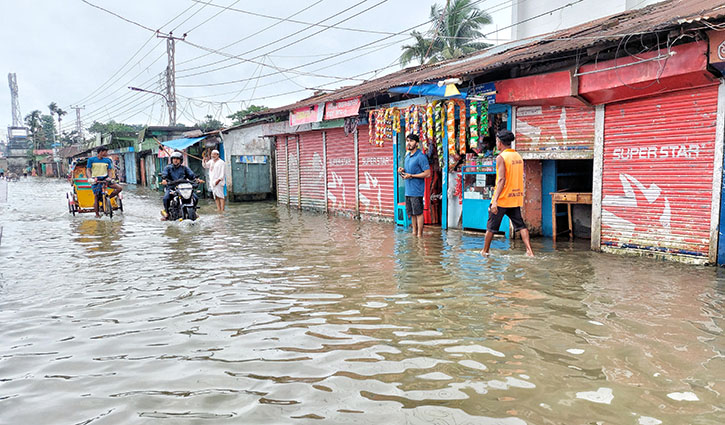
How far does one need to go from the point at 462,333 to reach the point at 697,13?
212 inches

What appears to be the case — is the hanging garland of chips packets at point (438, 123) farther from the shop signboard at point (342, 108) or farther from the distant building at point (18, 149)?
the distant building at point (18, 149)

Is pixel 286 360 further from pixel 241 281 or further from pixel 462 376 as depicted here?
pixel 241 281

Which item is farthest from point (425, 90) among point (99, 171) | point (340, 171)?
point (99, 171)

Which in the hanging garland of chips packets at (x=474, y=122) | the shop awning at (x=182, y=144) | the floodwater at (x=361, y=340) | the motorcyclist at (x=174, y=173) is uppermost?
the shop awning at (x=182, y=144)

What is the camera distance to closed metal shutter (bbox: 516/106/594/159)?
838 centimetres

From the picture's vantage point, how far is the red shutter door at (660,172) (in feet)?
22.4

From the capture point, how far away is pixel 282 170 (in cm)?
1873

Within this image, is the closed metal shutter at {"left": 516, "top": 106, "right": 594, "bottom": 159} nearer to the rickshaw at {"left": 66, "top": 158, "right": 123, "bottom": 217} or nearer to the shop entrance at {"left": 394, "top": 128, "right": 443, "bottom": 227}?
the shop entrance at {"left": 394, "top": 128, "right": 443, "bottom": 227}

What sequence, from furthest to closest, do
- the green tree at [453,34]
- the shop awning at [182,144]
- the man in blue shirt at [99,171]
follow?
the green tree at [453,34] < the shop awning at [182,144] < the man in blue shirt at [99,171]

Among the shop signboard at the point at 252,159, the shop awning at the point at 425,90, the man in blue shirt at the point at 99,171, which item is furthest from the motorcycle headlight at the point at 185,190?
the shop signboard at the point at 252,159

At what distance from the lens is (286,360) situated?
3615mm

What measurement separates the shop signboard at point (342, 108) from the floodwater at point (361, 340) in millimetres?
5702

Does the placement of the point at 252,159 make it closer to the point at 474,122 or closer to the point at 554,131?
the point at 474,122

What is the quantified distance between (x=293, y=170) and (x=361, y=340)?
14.2 meters
